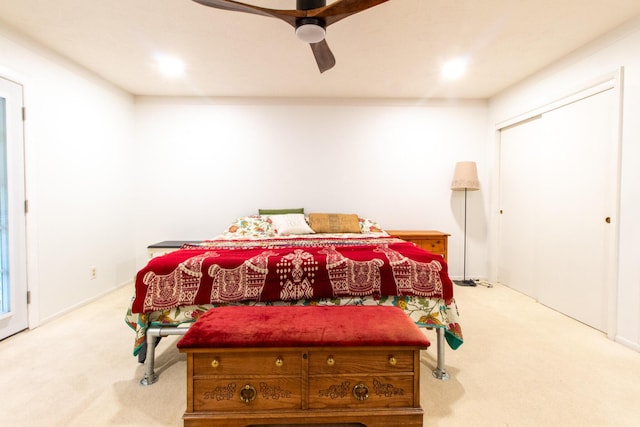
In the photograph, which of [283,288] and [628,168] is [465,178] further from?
[283,288]

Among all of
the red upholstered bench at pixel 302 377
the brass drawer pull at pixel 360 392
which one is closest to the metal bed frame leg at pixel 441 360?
the red upholstered bench at pixel 302 377

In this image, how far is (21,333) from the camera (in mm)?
2379

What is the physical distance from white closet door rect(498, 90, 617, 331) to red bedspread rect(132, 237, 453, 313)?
1.74 m

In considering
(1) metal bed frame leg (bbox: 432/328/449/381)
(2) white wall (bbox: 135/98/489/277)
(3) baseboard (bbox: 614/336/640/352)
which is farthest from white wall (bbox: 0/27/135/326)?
(3) baseboard (bbox: 614/336/640/352)

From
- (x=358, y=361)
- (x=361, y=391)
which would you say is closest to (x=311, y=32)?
(x=358, y=361)

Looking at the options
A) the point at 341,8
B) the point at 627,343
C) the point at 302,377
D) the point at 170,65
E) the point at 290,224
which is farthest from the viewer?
the point at 290,224

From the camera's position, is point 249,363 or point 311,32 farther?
point 311,32

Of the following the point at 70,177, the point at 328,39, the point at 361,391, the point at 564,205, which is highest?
the point at 328,39

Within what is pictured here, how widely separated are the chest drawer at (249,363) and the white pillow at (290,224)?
205 cm

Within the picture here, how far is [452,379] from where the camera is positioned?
5.83 feet

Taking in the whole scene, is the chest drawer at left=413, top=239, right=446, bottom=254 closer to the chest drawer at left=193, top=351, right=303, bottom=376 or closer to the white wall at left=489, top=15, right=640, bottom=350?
the white wall at left=489, top=15, right=640, bottom=350

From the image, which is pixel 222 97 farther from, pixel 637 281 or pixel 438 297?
pixel 637 281

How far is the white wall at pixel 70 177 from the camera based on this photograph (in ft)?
8.23

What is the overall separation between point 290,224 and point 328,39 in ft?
6.13
